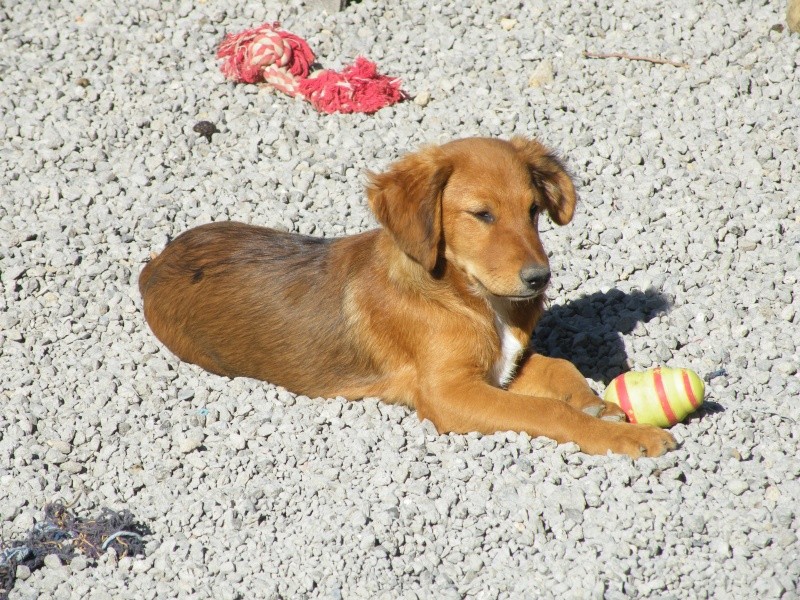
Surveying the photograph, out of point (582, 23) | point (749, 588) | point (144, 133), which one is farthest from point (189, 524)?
point (582, 23)

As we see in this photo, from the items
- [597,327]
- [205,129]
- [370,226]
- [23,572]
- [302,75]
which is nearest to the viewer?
[23,572]

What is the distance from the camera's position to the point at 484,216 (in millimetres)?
4719

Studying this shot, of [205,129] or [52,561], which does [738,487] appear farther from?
[205,129]

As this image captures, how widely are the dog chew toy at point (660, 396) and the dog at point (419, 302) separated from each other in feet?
0.29

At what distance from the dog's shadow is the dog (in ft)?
1.35

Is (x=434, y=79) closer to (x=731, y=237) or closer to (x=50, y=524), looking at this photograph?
(x=731, y=237)

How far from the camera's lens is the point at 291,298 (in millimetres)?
5336

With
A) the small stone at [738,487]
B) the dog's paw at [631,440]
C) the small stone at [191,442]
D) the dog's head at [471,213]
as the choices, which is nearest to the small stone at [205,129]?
the dog's head at [471,213]

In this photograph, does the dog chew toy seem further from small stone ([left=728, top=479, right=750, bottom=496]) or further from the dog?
small stone ([left=728, top=479, right=750, bottom=496])

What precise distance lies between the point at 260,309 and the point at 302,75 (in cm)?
269

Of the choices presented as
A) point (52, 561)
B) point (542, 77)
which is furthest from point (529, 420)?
point (542, 77)

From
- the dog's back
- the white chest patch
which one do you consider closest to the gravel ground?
the dog's back

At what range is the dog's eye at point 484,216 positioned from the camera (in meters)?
4.71

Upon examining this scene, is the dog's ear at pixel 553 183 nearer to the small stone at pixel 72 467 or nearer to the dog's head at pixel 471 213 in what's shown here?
the dog's head at pixel 471 213
